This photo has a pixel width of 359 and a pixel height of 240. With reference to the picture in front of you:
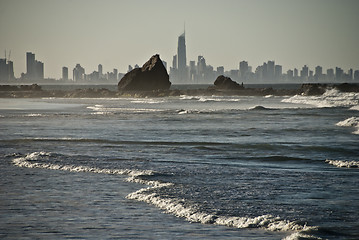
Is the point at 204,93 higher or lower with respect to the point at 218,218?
higher

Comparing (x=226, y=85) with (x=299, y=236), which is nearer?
(x=299, y=236)

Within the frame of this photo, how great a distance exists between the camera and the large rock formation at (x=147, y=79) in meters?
138

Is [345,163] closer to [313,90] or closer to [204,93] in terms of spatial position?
[313,90]

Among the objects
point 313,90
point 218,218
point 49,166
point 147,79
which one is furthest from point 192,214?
point 147,79

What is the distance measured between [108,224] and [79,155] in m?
10.4

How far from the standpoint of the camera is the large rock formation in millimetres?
138000

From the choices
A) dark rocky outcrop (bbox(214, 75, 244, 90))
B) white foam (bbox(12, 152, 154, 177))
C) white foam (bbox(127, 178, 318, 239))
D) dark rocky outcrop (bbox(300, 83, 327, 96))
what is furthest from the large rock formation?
white foam (bbox(127, 178, 318, 239))

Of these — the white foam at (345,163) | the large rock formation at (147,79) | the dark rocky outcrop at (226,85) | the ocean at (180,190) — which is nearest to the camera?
the ocean at (180,190)

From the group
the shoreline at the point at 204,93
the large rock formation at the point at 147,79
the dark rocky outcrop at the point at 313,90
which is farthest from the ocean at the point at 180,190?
the large rock formation at the point at 147,79

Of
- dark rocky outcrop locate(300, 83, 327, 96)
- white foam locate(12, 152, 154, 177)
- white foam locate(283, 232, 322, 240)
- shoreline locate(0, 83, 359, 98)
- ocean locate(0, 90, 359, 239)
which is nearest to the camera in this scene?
white foam locate(283, 232, 322, 240)

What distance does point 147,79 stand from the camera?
139 metres

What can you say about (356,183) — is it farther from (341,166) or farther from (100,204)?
(100,204)

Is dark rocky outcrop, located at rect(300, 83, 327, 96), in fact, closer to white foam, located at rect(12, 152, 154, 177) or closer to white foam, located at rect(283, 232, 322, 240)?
white foam, located at rect(12, 152, 154, 177)

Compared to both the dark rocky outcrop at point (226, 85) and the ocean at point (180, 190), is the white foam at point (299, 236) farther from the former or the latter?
the dark rocky outcrop at point (226, 85)
